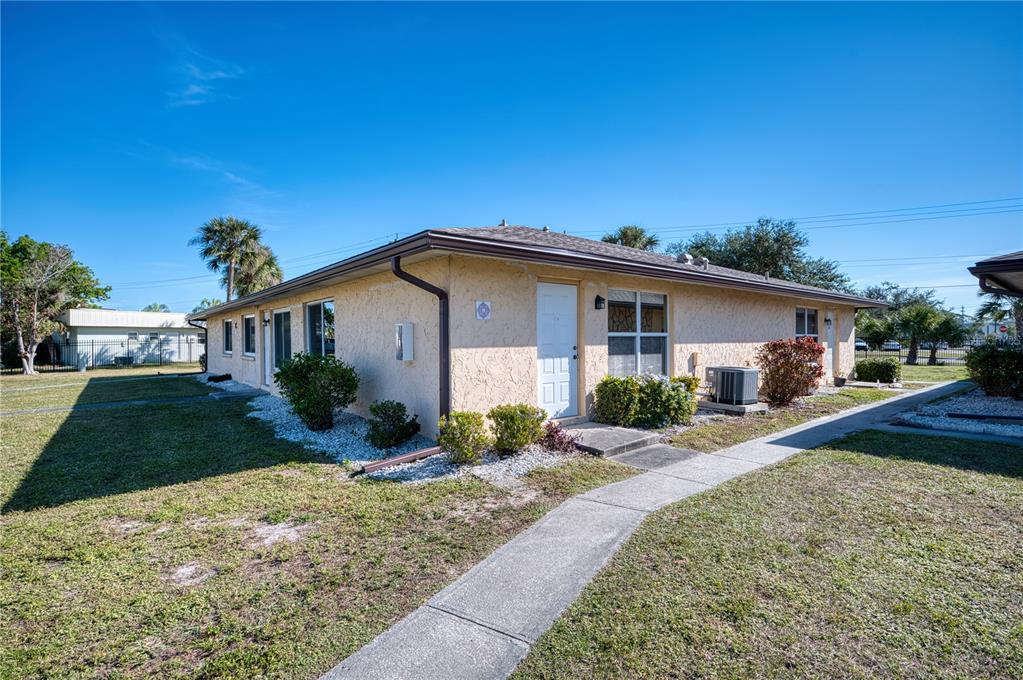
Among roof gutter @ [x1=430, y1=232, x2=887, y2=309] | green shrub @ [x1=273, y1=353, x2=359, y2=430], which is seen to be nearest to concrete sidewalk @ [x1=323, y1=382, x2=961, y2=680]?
roof gutter @ [x1=430, y1=232, x2=887, y2=309]

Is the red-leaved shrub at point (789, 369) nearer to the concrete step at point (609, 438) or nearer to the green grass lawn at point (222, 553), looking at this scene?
the concrete step at point (609, 438)

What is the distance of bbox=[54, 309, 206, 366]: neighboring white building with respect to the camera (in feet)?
88.0

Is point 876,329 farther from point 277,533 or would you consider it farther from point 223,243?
point 223,243

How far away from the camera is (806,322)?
Answer: 13.4 meters

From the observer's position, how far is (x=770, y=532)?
3.65 meters

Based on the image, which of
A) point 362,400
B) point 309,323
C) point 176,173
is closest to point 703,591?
point 362,400

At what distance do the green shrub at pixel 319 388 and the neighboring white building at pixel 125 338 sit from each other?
82.8ft

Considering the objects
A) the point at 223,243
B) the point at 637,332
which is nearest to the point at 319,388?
the point at 637,332

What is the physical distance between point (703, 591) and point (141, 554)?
4036 mm

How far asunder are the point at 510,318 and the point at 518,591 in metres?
4.29

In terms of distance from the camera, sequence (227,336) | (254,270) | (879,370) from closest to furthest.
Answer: (879,370), (227,336), (254,270)

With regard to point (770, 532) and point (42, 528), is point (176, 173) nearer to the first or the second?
point (42, 528)

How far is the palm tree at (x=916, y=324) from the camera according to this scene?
22.4 metres

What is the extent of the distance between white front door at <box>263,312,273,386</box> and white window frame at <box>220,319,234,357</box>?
483 cm
